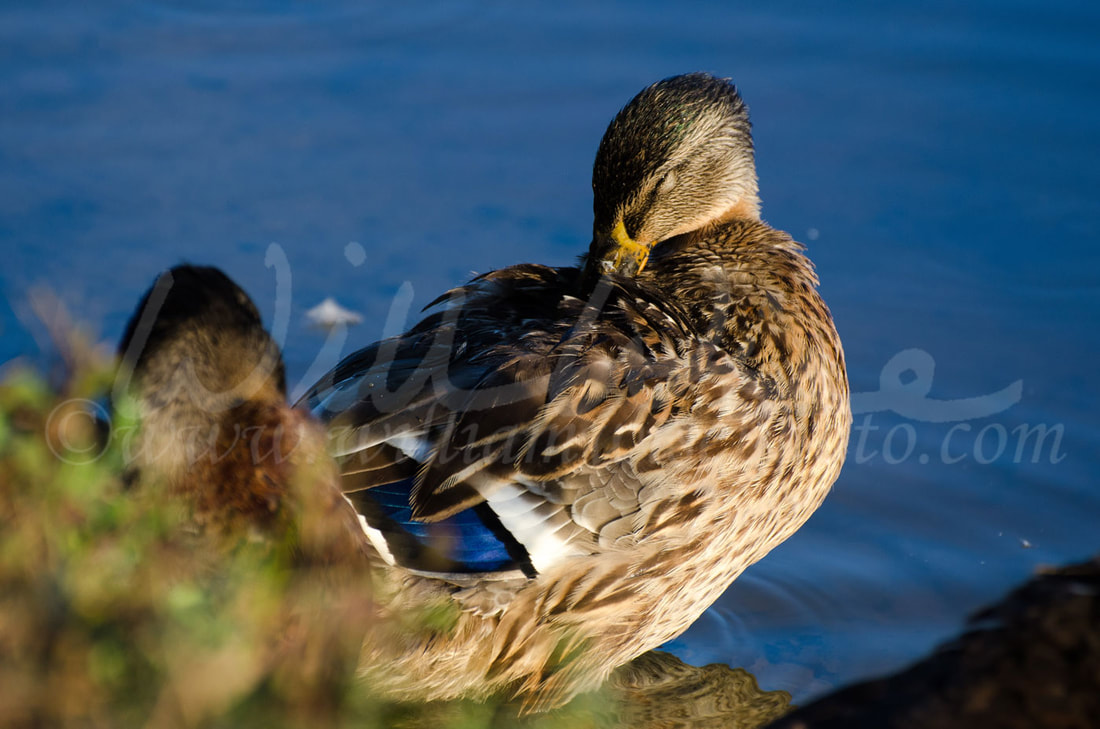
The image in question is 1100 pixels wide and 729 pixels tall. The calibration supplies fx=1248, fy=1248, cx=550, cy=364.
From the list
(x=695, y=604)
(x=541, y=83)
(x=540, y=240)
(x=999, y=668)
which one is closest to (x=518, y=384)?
(x=695, y=604)

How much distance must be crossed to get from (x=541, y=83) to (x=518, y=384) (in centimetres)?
398

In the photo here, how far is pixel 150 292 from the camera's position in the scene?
244 cm

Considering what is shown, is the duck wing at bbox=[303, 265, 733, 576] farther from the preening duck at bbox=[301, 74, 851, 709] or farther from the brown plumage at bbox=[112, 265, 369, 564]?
the brown plumage at bbox=[112, 265, 369, 564]

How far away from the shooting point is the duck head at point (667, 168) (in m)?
4.42

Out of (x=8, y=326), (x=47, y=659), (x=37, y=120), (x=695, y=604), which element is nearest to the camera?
(x=47, y=659)

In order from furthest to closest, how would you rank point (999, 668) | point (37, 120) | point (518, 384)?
1. point (37, 120)
2. point (518, 384)
3. point (999, 668)

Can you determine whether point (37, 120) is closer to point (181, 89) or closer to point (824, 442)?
point (181, 89)

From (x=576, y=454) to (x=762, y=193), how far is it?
3.37 meters

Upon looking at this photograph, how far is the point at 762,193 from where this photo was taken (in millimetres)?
6543

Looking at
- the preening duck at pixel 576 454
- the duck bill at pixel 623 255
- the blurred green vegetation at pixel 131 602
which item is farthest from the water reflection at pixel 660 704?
the blurred green vegetation at pixel 131 602

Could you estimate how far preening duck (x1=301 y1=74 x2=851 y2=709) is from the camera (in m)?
3.52

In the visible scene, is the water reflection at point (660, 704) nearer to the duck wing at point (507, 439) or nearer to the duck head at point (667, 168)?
A: the duck wing at point (507, 439)

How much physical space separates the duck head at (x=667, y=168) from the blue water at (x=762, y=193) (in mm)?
1362

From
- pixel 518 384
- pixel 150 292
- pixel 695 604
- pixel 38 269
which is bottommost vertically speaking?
pixel 695 604
